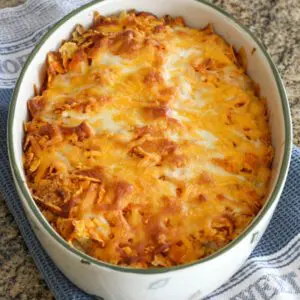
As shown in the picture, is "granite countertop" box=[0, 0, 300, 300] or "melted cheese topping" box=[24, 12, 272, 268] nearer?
"melted cheese topping" box=[24, 12, 272, 268]

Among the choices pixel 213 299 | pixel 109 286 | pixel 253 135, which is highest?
pixel 253 135

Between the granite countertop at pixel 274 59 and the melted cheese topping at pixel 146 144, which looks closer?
the melted cheese topping at pixel 146 144

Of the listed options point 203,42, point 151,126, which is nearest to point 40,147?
point 151,126

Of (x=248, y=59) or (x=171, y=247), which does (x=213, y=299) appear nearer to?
(x=171, y=247)
